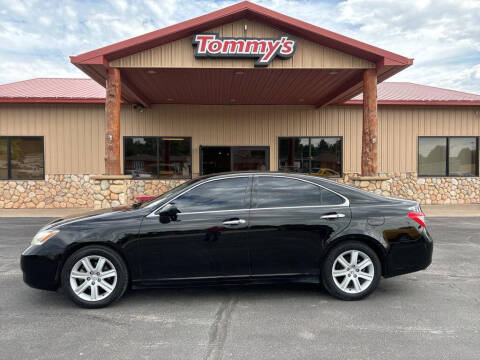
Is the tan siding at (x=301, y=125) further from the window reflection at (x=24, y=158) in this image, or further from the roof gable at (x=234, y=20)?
the roof gable at (x=234, y=20)

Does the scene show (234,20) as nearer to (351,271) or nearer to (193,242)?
(193,242)

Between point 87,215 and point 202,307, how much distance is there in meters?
1.79

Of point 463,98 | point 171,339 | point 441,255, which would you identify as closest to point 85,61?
point 171,339

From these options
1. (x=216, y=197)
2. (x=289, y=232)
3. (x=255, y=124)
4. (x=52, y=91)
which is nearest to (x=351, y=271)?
(x=289, y=232)

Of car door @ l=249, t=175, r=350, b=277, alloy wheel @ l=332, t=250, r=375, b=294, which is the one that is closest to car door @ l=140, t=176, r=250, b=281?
car door @ l=249, t=175, r=350, b=277

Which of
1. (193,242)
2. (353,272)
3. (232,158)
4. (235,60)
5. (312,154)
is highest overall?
(235,60)

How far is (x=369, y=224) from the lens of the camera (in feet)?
14.2

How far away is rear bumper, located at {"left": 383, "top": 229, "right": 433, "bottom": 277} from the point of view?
4344 mm

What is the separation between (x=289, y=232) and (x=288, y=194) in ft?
1.62

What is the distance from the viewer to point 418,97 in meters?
14.4

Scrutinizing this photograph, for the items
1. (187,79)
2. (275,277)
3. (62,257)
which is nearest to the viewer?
(62,257)

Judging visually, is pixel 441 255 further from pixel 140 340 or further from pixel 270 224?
pixel 140 340

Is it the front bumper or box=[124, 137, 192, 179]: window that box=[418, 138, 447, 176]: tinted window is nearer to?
box=[124, 137, 192, 179]: window

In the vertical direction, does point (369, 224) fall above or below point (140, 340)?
above
